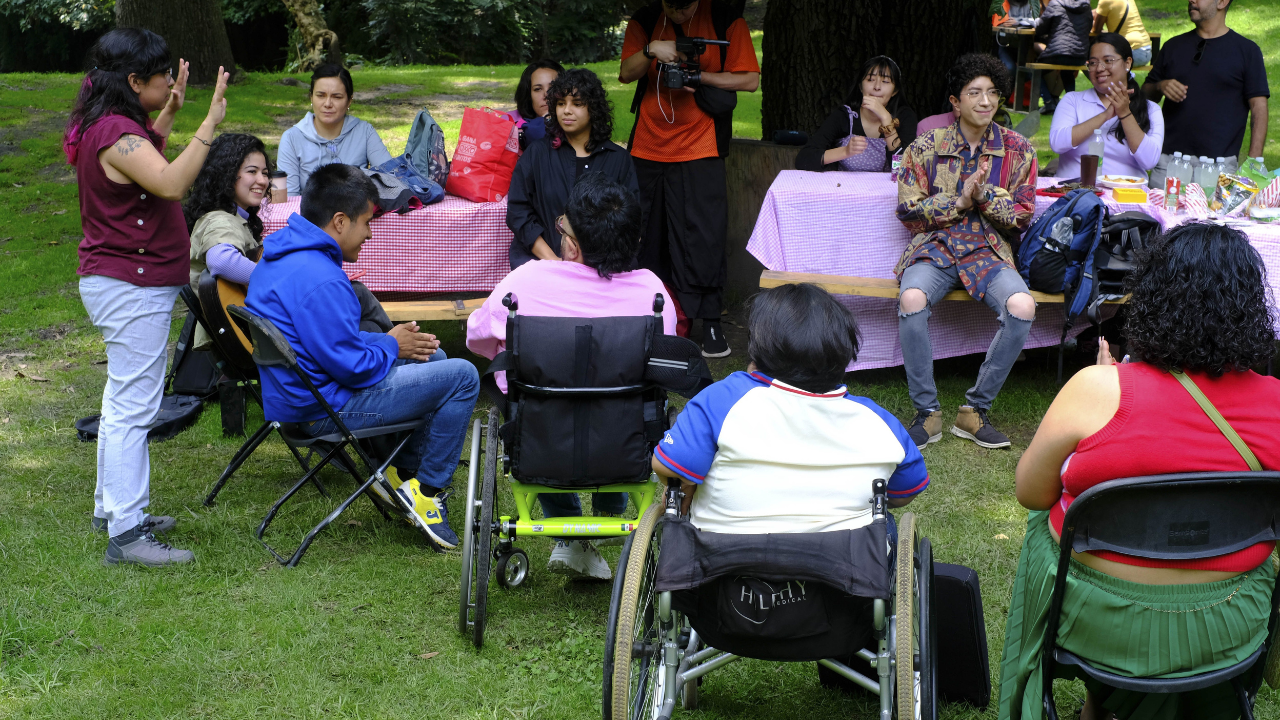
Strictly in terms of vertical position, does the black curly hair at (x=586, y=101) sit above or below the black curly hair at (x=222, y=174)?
above

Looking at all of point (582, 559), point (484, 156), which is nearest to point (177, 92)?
point (582, 559)

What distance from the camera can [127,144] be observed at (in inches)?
130

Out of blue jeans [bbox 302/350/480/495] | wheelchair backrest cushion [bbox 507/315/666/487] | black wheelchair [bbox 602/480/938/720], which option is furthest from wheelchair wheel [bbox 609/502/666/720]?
blue jeans [bbox 302/350/480/495]

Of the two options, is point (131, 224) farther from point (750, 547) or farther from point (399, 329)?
point (750, 547)

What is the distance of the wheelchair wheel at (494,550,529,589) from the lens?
3396 mm

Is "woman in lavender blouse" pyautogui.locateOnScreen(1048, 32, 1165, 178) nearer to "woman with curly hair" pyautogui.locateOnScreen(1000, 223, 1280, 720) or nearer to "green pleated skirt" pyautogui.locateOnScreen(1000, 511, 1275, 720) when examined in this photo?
"woman with curly hair" pyautogui.locateOnScreen(1000, 223, 1280, 720)

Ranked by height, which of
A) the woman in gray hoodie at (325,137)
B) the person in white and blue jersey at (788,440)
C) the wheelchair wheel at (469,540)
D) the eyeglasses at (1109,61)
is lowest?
the wheelchair wheel at (469,540)

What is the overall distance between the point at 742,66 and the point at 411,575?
330cm

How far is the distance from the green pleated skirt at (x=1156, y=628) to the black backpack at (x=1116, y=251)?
9.01 ft

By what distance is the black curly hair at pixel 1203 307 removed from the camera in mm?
2020

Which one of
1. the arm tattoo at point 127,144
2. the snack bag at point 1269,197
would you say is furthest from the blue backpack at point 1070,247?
the arm tattoo at point 127,144

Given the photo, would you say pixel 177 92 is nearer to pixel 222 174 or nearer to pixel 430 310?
pixel 222 174

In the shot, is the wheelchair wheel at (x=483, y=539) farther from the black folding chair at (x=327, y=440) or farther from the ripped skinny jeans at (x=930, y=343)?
the ripped skinny jeans at (x=930, y=343)

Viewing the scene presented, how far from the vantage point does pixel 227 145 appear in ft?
14.7
